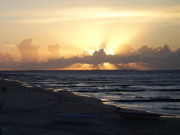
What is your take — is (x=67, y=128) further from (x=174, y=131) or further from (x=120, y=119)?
(x=174, y=131)

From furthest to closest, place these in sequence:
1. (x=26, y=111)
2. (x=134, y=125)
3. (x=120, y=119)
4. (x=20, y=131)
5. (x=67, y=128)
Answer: (x=26, y=111) → (x=120, y=119) → (x=134, y=125) → (x=67, y=128) → (x=20, y=131)

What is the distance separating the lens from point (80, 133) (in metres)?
15.8

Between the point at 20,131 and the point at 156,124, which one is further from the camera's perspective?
the point at 156,124

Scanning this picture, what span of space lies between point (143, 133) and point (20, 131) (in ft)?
25.0

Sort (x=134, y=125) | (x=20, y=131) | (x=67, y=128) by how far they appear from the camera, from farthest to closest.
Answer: (x=134, y=125) → (x=67, y=128) → (x=20, y=131)

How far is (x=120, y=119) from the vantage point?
19.9 metres

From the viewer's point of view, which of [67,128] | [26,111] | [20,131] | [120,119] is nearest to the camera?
Result: [20,131]

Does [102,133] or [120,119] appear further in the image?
[120,119]

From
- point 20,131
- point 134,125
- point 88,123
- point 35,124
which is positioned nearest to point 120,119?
point 134,125

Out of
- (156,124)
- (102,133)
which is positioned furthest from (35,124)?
(156,124)

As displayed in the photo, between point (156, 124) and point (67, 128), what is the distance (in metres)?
6.43

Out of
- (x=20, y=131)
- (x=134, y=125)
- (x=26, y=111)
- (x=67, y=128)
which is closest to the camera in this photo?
(x=20, y=131)

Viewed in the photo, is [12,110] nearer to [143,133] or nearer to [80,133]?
[80,133]

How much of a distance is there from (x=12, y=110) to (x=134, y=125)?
37.2 feet
